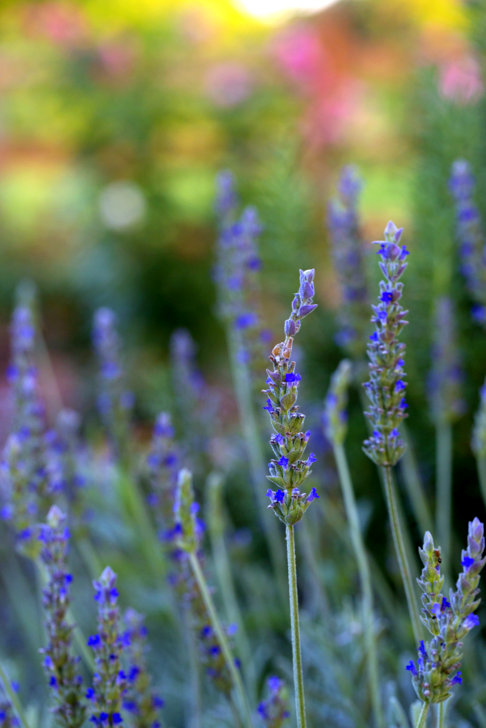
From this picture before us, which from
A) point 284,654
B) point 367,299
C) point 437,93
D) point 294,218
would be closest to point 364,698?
point 284,654

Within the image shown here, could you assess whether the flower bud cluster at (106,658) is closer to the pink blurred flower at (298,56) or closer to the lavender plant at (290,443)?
the lavender plant at (290,443)

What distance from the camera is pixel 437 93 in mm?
1302

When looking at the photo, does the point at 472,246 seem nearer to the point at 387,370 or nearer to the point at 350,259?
the point at 350,259

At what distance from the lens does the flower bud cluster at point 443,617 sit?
46cm

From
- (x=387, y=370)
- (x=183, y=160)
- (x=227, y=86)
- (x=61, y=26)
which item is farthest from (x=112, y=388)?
(x=61, y=26)

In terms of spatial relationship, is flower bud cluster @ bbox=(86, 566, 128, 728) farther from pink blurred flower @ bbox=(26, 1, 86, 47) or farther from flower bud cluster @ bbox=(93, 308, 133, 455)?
pink blurred flower @ bbox=(26, 1, 86, 47)

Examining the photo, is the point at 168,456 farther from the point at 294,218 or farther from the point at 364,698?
the point at 294,218

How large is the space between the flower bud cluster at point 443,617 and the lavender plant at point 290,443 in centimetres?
8

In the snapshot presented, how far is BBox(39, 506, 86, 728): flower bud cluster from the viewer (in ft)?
1.91

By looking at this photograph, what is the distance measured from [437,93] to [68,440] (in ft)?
2.67

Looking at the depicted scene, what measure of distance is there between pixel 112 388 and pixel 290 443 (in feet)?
2.05

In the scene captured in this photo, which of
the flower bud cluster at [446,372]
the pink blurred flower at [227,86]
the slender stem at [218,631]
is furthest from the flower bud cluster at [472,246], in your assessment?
the pink blurred flower at [227,86]

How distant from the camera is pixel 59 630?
0.59m

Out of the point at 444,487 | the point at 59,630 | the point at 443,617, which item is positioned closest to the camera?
the point at 443,617
